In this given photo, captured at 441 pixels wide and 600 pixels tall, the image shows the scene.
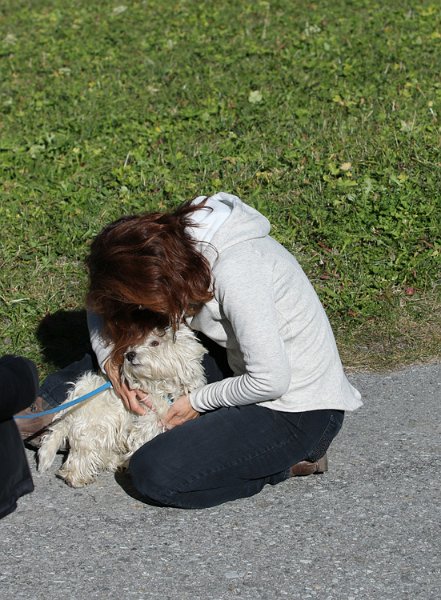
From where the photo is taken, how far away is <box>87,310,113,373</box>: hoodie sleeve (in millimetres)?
3842

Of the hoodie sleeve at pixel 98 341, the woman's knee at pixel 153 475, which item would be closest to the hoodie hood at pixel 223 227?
the hoodie sleeve at pixel 98 341

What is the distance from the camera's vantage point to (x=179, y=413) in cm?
385

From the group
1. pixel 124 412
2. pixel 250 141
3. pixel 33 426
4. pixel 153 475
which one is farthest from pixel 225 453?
pixel 250 141

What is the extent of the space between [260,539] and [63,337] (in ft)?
6.33

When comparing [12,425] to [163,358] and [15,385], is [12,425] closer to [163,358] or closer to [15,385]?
[15,385]

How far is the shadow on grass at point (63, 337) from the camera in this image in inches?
Result: 188

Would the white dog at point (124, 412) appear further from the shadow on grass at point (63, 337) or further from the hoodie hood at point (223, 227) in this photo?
the shadow on grass at point (63, 337)

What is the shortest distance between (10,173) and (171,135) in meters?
1.13

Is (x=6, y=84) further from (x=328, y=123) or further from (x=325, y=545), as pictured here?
(x=325, y=545)

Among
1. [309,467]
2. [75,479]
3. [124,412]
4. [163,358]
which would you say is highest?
[163,358]

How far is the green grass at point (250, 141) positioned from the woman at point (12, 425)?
5.37 feet

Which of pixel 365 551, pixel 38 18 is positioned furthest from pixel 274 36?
pixel 365 551

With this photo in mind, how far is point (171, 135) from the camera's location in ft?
21.3

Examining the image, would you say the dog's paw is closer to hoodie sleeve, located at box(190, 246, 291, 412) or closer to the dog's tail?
the dog's tail
